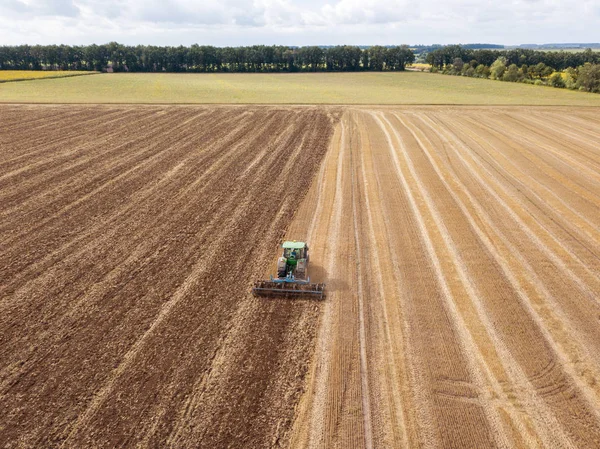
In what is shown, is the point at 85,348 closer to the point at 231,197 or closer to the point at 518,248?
the point at 231,197

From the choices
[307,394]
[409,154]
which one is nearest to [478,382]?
[307,394]

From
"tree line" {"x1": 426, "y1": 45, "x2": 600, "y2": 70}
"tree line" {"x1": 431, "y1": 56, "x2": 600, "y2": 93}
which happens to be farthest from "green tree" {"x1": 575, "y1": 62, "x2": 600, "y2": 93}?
"tree line" {"x1": 426, "y1": 45, "x2": 600, "y2": 70}

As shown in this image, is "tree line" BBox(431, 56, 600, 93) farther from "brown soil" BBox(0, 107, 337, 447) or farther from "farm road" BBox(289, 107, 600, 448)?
"brown soil" BBox(0, 107, 337, 447)

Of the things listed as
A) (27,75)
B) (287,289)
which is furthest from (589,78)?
(27,75)

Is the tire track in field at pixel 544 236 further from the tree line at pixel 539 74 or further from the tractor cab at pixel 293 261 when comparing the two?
the tree line at pixel 539 74

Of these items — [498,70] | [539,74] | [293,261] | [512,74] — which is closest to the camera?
[293,261]

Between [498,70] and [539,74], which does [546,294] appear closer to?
[498,70]
